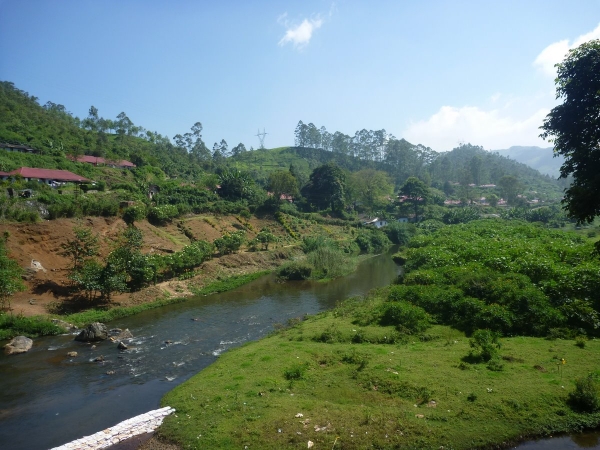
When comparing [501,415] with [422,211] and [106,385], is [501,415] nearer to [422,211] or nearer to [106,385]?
[106,385]

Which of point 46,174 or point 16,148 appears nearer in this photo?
point 46,174

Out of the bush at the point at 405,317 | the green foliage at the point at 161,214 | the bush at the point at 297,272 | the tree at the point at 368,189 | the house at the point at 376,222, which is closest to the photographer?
the bush at the point at 405,317

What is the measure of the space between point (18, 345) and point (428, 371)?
2340 cm

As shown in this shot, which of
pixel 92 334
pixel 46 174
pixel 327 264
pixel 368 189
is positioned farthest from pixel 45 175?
pixel 368 189

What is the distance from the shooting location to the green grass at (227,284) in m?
37.7

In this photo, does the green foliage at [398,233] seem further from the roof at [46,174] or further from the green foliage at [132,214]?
the roof at [46,174]

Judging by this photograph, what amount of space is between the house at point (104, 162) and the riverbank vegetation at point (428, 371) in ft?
197

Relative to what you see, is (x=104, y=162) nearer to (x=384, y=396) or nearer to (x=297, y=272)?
(x=297, y=272)

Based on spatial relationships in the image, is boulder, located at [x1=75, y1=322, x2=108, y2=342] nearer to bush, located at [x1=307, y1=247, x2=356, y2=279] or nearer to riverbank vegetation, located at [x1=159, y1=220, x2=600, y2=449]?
riverbank vegetation, located at [x1=159, y1=220, x2=600, y2=449]

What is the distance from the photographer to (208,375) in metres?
18.3

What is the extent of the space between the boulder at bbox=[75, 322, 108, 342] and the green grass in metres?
12.1

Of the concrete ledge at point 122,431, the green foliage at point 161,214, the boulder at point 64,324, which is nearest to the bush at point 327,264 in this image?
the green foliage at point 161,214

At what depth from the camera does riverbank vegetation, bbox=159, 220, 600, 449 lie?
42.4ft

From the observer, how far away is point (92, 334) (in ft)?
81.1
